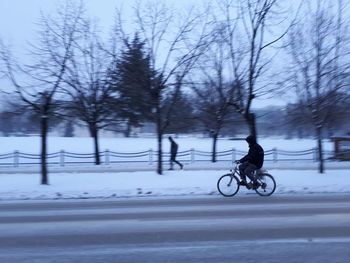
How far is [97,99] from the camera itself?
23.9m

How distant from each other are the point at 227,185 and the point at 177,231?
5376mm

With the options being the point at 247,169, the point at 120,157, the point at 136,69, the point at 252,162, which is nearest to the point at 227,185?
the point at 247,169

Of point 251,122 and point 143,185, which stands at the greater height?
point 251,122

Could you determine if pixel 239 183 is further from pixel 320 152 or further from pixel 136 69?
pixel 136 69

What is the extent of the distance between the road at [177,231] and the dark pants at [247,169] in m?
1.08

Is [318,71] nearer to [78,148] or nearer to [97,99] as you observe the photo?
[97,99]

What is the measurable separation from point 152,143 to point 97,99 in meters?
16.5

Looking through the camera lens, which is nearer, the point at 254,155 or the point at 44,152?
the point at 254,155

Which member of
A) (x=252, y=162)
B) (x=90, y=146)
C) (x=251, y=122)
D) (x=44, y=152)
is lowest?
(x=252, y=162)

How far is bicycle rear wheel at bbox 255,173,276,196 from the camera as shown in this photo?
1252cm

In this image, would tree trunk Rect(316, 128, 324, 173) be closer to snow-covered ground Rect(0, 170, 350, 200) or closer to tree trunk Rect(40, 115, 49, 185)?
snow-covered ground Rect(0, 170, 350, 200)

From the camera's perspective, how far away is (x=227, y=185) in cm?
1276

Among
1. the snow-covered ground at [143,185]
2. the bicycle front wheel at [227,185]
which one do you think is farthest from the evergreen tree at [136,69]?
the bicycle front wheel at [227,185]

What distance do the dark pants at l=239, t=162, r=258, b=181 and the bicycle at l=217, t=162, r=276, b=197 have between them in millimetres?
115
